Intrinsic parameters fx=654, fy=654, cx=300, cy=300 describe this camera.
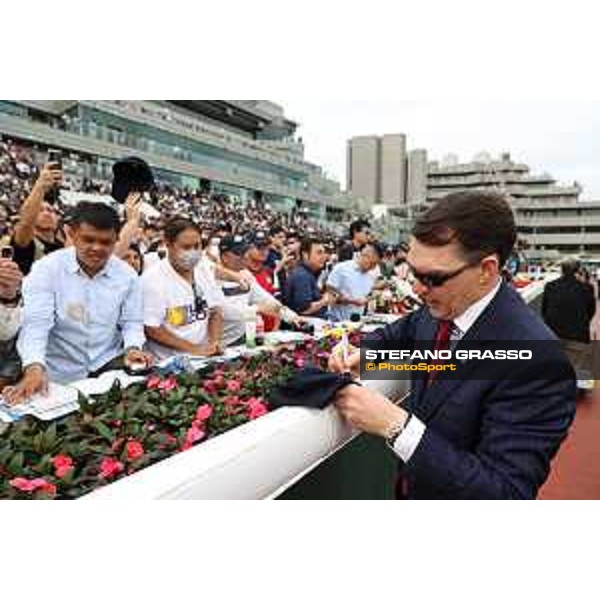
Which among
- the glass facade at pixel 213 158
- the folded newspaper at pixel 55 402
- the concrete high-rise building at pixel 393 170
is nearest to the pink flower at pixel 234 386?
the folded newspaper at pixel 55 402

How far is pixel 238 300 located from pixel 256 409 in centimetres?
191

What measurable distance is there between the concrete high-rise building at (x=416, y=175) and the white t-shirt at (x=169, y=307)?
1.04 metres

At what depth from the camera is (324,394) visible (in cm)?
125

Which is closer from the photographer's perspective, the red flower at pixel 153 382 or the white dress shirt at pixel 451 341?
the white dress shirt at pixel 451 341

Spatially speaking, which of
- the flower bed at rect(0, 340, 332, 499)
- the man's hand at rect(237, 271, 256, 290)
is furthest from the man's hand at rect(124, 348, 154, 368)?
the man's hand at rect(237, 271, 256, 290)

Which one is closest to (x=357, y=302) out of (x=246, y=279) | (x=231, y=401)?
(x=246, y=279)

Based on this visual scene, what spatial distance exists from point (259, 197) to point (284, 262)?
17.9 m

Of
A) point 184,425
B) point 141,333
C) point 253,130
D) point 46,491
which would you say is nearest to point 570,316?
point 141,333

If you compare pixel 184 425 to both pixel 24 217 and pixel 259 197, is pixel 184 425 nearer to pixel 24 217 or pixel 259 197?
pixel 24 217

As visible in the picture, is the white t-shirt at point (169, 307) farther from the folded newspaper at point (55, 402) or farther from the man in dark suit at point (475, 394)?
the man in dark suit at point (475, 394)

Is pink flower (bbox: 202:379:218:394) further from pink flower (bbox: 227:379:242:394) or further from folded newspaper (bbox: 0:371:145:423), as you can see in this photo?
folded newspaper (bbox: 0:371:145:423)

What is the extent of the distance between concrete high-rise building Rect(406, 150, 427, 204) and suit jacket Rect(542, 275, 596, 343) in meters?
2.42

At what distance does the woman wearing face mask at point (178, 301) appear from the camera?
2654mm

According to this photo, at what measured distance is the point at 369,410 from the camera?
3.77 ft
